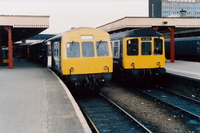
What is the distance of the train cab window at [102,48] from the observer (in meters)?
11.7

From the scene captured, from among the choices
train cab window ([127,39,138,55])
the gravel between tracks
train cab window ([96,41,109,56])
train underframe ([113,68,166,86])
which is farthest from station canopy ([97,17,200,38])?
train cab window ([96,41,109,56])

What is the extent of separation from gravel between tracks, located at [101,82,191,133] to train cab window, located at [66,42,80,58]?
2.73 meters

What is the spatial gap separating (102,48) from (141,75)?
3.71 metres

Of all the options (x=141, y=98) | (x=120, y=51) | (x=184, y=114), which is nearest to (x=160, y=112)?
(x=184, y=114)

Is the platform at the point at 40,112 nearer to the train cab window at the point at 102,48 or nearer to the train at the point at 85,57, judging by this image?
the train at the point at 85,57

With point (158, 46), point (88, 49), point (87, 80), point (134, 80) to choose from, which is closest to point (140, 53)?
point (158, 46)

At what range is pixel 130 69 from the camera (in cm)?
1412

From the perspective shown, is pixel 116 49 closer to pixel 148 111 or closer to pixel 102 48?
pixel 102 48

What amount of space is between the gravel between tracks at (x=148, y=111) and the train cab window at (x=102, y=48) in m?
2.17

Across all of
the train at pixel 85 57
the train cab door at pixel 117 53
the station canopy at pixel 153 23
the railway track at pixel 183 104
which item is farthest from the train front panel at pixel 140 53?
the station canopy at pixel 153 23

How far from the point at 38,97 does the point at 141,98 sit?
4.90 m

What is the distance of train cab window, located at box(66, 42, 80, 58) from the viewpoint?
11430mm

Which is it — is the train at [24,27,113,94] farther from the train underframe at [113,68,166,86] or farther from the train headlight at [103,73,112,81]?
Answer: the train underframe at [113,68,166,86]

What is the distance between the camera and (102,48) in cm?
1180
